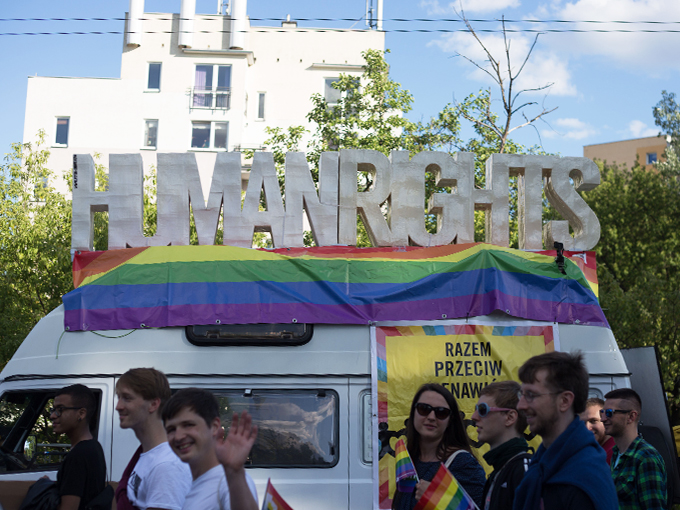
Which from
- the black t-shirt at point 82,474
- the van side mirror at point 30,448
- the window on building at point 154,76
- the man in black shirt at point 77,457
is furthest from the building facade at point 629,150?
the black t-shirt at point 82,474

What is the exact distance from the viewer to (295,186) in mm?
8320

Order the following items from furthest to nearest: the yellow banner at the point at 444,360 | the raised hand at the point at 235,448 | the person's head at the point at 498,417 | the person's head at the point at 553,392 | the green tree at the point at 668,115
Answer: the green tree at the point at 668,115 → the yellow banner at the point at 444,360 → the person's head at the point at 498,417 → the person's head at the point at 553,392 → the raised hand at the point at 235,448

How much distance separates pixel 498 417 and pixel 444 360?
2.71 m

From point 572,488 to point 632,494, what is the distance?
8.30 feet

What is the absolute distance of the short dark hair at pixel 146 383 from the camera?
375 centimetres

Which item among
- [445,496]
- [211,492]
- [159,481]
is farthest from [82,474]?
[445,496]

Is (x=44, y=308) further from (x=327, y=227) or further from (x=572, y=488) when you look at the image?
(x=572, y=488)

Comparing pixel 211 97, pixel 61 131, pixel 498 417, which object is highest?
pixel 211 97

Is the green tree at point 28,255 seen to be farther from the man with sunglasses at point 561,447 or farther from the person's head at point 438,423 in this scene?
the man with sunglasses at point 561,447

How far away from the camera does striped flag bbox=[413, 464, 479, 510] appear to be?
11.1 feet

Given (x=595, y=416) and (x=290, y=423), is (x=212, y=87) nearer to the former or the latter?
(x=290, y=423)

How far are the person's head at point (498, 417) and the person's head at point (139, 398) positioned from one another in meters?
1.73

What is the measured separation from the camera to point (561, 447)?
2867 millimetres

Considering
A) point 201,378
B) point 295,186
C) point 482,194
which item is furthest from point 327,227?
point 201,378
